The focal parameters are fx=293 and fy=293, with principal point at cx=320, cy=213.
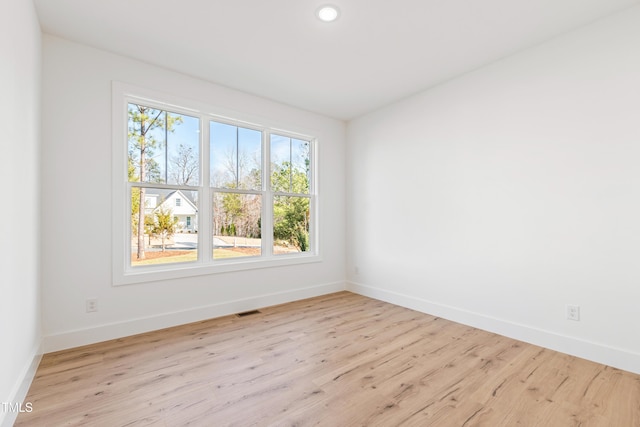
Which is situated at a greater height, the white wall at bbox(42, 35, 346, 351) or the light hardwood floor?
the white wall at bbox(42, 35, 346, 351)

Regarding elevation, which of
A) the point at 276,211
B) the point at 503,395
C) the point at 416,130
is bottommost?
the point at 503,395

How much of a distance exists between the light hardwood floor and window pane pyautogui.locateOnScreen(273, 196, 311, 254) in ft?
4.62

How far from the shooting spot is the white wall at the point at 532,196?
2270mm

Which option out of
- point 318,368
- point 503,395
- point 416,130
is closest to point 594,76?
point 416,130

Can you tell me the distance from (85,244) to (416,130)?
12.4 ft

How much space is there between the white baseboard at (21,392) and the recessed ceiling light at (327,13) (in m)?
3.14

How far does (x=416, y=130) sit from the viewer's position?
12.2 feet

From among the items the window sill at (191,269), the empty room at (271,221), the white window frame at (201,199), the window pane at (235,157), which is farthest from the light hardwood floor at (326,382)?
the window pane at (235,157)

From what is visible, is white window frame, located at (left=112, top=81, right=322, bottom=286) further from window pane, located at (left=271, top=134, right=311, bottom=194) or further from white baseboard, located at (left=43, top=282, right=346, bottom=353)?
white baseboard, located at (left=43, top=282, right=346, bottom=353)

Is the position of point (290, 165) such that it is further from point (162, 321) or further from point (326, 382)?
point (326, 382)

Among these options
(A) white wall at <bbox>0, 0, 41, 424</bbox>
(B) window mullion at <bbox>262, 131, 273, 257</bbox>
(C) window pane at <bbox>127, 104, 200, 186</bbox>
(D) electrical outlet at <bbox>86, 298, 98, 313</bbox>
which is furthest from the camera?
(B) window mullion at <bbox>262, 131, 273, 257</bbox>

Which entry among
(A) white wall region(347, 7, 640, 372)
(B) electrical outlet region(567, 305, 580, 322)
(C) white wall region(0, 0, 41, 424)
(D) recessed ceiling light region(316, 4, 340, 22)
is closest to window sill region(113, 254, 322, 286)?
(C) white wall region(0, 0, 41, 424)

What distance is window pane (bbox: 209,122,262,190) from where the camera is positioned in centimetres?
359

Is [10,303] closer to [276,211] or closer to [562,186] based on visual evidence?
[276,211]
